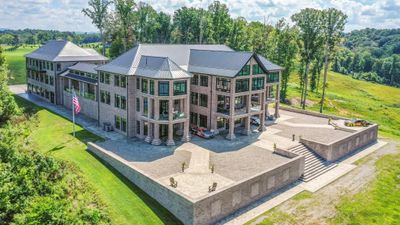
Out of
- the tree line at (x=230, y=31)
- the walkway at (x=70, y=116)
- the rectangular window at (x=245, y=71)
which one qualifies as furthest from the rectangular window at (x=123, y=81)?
the tree line at (x=230, y=31)

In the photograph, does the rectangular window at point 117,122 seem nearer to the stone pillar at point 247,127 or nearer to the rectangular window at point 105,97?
the rectangular window at point 105,97

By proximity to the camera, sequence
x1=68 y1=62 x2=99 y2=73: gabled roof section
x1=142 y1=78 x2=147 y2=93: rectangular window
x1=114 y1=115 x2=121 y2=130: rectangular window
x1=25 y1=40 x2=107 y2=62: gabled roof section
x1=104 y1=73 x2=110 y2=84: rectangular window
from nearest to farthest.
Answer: x1=142 y1=78 x2=147 y2=93: rectangular window → x1=114 y1=115 x2=121 y2=130: rectangular window → x1=104 y1=73 x2=110 y2=84: rectangular window → x1=68 y1=62 x2=99 y2=73: gabled roof section → x1=25 y1=40 x2=107 y2=62: gabled roof section

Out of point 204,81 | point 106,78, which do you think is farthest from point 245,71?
point 106,78

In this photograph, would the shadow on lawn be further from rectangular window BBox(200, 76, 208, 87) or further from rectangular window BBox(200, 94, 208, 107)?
rectangular window BBox(200, 76, 208, 87)

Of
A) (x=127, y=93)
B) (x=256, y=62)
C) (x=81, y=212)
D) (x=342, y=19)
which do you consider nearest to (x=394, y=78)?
(x=342, y=19)

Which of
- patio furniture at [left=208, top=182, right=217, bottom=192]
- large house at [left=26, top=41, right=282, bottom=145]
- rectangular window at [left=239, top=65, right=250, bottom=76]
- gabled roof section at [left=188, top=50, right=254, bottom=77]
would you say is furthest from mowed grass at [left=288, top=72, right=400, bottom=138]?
patio furniture at [left=208, top=182, right=217, bottom=192]

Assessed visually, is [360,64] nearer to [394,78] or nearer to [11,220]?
[394,78]

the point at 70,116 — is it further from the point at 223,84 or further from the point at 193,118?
the point at 223,84

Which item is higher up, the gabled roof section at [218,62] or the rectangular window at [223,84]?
the gabled roof section at [218,62]
